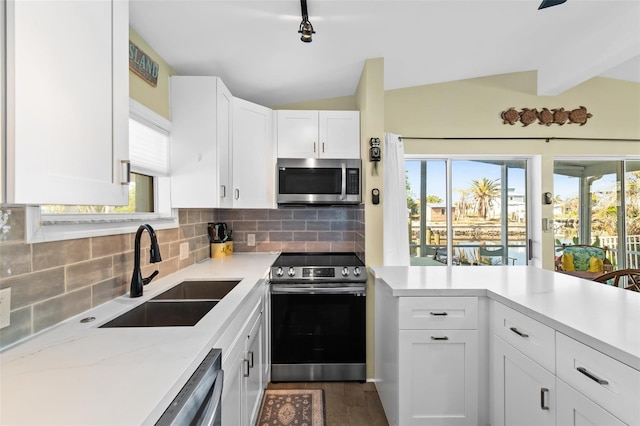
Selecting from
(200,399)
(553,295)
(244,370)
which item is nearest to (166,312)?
(244,370)

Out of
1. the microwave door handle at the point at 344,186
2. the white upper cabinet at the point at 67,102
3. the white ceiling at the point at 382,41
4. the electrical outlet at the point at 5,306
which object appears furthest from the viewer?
the microwave door handle at the point at 344,186

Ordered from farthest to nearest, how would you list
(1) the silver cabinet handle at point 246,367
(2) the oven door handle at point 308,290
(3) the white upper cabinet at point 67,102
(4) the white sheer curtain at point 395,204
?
(4) the white sheer curtain at point 395,204 → (2) the oven door handle at point 308,290 → (1) the silver cabinet handle at point 246,367 → (3) the white upper cabinet at point 67,102

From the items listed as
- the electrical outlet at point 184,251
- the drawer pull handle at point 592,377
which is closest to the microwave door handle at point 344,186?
the electrical outlet at point 184,251

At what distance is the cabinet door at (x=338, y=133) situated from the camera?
8.77ft

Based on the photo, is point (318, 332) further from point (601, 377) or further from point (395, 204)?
point (601, 377)

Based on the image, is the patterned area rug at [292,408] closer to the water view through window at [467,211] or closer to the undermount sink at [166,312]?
the undermount sink at [166,312]

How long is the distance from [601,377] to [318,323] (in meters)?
1.64

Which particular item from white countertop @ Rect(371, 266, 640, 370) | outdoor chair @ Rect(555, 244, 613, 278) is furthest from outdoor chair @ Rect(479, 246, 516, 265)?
white countertop @ Rect(371, 266, 640, 370)

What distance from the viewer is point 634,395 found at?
0.91 m

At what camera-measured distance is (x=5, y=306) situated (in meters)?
0.92

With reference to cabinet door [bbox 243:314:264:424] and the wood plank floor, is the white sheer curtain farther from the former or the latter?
cabinet door [bbox 243:314:264:424]

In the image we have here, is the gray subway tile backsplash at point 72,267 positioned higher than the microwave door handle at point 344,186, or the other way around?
the microwave door handle at point 344,186

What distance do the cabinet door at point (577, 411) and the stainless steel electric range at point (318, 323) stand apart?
51.8 inches

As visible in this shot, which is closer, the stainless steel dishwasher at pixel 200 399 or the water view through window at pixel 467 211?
the stainless steel dishwasher at pixel 200 399
